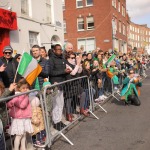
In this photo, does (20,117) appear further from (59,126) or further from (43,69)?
(43,69)

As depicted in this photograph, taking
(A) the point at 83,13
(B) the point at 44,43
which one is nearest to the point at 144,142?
(B) the point at 44,43

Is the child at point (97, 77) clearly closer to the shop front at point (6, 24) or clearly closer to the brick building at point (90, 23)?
the shop front at point (6, 24)

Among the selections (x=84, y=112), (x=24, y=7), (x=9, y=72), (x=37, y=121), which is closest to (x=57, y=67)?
(x=9, y=72)

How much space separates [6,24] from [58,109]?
6986 millimetres

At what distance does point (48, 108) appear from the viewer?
5.09 meters

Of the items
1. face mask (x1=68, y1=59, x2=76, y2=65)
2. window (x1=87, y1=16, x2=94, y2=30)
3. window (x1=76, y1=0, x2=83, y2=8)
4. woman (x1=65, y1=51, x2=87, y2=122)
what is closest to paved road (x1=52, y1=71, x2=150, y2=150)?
woman (x1=65, y1=51, x2=87, y2=122)

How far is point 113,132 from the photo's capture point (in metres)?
5.77

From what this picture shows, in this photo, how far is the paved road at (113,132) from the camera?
4.98 metres

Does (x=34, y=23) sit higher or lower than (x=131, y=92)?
higher

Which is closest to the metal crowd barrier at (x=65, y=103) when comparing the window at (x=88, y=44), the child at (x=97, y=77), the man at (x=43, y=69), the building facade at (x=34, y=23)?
the man at (x=43, y=69)

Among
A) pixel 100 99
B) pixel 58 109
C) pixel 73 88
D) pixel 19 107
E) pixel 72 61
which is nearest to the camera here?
pixel 19 107

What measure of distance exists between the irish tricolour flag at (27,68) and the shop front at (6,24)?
20.9ft

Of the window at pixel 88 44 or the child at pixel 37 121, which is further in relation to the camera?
the window at pixel 88 44

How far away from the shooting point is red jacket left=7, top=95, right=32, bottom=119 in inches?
166
